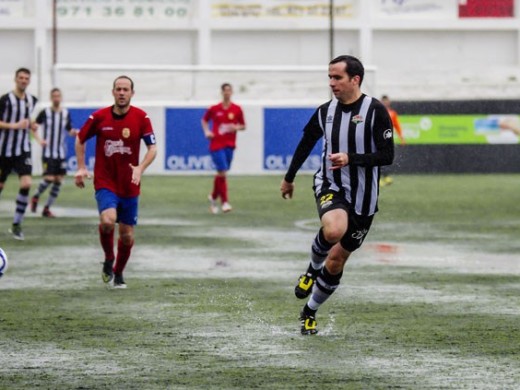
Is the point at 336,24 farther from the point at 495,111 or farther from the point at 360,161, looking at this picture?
the point at 360,161

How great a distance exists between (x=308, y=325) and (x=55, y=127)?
1303 cm

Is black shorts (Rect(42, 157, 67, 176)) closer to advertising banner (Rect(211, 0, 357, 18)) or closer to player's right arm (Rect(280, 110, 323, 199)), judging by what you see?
player's right arm (Rect(280, 110, 323, 199))

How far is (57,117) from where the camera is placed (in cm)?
2231

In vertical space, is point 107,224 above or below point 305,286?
above

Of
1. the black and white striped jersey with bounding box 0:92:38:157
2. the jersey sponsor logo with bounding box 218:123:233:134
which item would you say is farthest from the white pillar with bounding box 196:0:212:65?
the black and white striped jersey with bounding box 0:92:38:157

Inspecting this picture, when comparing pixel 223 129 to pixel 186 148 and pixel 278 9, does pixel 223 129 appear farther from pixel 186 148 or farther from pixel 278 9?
pixel 278 9

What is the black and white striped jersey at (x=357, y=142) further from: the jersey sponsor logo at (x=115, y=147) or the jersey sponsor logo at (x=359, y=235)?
the jersey sponsor logo at (x=115, y=147)

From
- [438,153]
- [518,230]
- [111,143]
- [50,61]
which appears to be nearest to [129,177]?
[111,143]

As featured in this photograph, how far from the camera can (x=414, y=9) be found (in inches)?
2591

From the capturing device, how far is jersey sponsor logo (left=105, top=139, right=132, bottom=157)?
12.6 metres

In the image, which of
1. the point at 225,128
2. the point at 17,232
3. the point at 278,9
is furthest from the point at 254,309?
the point at 278,9

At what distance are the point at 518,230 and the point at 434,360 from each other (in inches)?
419

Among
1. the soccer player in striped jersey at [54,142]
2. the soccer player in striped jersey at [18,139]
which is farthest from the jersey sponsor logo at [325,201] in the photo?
the soccer player in striped jersey at [54,142]

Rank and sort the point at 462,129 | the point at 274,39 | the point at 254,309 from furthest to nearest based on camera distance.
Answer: the point at 274,39 → the point at 462,129 → the point at 254,309
